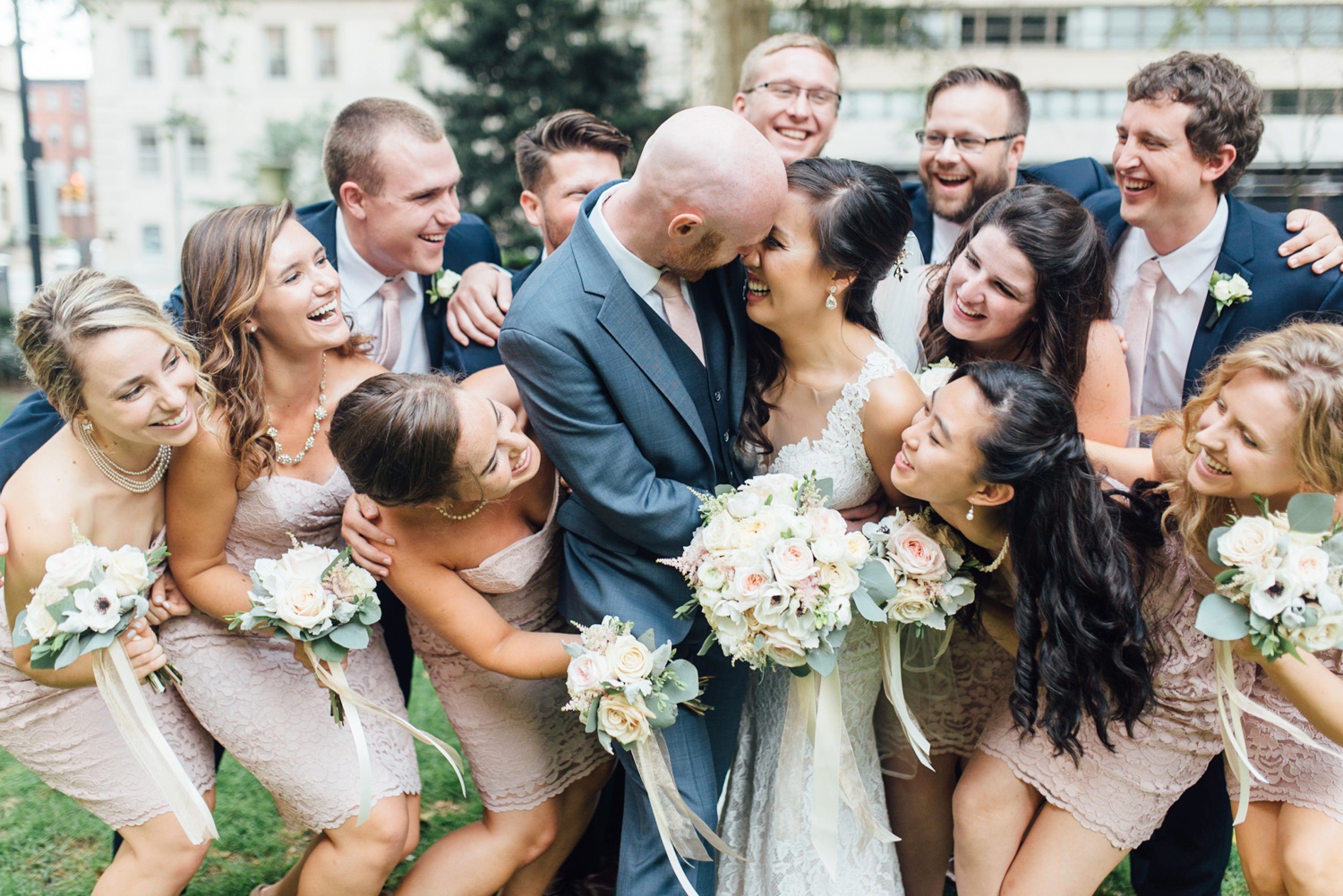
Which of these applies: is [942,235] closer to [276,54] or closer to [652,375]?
[652,375]

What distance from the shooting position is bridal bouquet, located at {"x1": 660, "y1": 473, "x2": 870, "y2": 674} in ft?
9.58

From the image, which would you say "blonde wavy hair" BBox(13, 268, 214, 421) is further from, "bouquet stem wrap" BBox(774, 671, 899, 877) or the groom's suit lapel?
"bouquet stem wrap" BBox(774, 671, 899, 877)

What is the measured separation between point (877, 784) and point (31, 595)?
2788 mm

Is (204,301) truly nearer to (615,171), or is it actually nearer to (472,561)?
(472,561)

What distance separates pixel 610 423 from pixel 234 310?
1.30 m

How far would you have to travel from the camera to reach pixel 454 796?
5.29 metres

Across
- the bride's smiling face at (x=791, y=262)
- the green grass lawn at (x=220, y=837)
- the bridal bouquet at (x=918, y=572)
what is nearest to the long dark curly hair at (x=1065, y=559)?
the bridal bouquet at (x=918, y=572)

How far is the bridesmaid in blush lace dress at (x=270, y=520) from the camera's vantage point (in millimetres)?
3414

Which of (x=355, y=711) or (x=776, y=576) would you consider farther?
(x=355, y=711)

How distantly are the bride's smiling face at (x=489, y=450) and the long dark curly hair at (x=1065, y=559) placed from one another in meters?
1.38

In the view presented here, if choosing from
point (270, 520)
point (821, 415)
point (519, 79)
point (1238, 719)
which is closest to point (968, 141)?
point (821, 415)

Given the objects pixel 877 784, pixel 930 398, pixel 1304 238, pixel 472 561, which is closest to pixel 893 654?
pixel 877 784

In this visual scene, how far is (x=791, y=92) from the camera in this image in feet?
16.1

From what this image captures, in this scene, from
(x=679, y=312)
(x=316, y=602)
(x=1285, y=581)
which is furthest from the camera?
(x=679, y=312)
